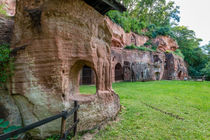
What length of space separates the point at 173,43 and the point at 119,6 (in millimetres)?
33737

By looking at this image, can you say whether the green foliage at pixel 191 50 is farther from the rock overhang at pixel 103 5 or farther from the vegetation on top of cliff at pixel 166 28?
the rock overhang at pixel 103 5

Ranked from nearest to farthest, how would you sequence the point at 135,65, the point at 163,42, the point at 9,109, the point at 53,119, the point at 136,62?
1. the point at 53,119
2. the point at 9,109
3. the point at 135,65
4. the point at 136,62
5. the point at 163,42

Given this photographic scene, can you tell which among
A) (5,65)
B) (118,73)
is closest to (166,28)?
(118,73)

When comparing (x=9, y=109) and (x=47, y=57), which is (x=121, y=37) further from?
(x=9, y=109)

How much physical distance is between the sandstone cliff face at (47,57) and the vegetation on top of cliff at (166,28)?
24511 millimetres

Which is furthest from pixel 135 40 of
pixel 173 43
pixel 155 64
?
pixel 173 43

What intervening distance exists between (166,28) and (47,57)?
32.9 meters

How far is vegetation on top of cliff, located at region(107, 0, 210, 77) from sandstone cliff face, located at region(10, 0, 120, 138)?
80.4 feet

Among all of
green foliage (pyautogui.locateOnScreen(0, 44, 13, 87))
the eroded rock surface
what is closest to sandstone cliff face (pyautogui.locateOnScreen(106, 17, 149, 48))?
green foliage (pyautogui.locateOnScreen(0, 44, 13, 87))

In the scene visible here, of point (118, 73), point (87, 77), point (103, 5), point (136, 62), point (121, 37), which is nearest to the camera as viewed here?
point (103, 5)

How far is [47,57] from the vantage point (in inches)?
131

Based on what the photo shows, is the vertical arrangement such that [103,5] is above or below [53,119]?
above

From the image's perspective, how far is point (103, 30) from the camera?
4.91 meters

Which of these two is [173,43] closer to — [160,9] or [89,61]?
[160,9]
